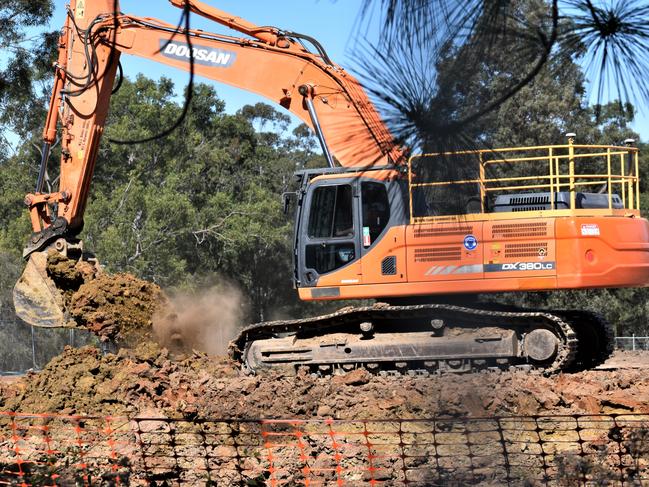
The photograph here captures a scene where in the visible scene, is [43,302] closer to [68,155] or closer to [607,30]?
[68,155]

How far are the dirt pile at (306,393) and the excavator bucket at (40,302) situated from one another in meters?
0.59

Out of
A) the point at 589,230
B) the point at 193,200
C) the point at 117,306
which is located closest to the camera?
the point at 589,230

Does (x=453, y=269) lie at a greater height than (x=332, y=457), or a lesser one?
greater

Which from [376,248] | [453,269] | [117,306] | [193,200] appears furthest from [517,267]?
[193,200]

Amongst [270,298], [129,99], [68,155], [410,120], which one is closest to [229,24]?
[68,155]

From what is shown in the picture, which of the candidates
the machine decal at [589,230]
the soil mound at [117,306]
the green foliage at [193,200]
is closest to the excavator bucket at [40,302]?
the soil mound at [117,306]

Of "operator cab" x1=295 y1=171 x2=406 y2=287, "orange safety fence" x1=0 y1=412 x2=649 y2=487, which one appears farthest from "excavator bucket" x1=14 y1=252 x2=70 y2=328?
"operator cab" x1=295 y1=171 x2=406 y2=287

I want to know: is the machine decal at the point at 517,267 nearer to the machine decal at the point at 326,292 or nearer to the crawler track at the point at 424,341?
the crawler track at the point at 424,341

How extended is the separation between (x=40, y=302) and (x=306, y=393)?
12.6 ft

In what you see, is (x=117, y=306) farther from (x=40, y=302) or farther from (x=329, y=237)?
(x=329, y=237)

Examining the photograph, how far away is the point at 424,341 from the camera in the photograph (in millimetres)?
10883

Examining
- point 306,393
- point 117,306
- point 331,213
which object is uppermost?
point 331,213

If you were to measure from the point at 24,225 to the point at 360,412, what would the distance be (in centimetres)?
2301

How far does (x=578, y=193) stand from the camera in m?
10.8
